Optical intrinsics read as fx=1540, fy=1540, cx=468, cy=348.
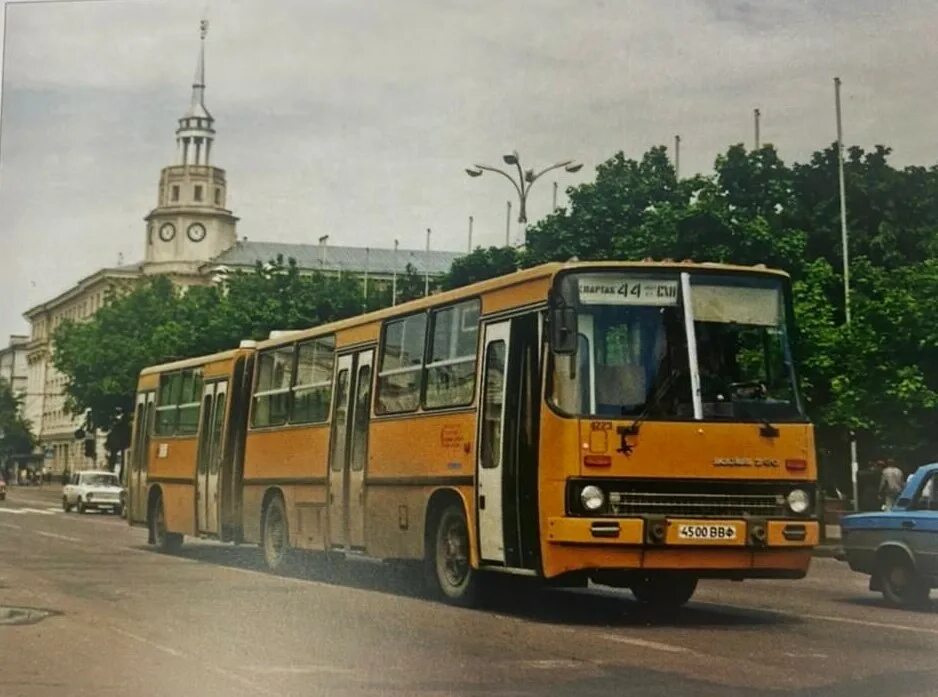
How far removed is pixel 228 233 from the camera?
9.97 metres

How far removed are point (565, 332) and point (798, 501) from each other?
177 centimetres

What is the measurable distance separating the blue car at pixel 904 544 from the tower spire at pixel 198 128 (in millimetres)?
5960

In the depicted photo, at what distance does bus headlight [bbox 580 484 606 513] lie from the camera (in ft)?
29.7

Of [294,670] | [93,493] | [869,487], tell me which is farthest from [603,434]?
[93,493]

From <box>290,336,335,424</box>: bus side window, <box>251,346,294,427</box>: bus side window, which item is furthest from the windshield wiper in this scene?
<box>251,346,294,427</box>: bus side window

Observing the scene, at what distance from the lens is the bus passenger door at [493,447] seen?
9.83 meters

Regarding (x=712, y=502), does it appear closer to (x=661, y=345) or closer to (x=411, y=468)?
(x=661, y=345)

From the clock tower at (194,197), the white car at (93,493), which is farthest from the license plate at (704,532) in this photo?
the white car at (93,493)

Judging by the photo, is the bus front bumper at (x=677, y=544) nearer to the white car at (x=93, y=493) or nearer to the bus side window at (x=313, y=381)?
the bus side window at (x=313, y=381)

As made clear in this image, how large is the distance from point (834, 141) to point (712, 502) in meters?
2.53

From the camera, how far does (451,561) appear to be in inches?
421

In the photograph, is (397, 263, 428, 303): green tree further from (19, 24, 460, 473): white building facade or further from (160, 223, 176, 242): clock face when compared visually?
(160, 223, 176, 242): clock face

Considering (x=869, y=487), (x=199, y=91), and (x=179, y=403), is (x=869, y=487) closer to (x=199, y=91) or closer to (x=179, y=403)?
(x=179, y=403)

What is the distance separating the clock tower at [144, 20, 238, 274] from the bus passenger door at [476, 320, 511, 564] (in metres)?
Answer: 1.87
